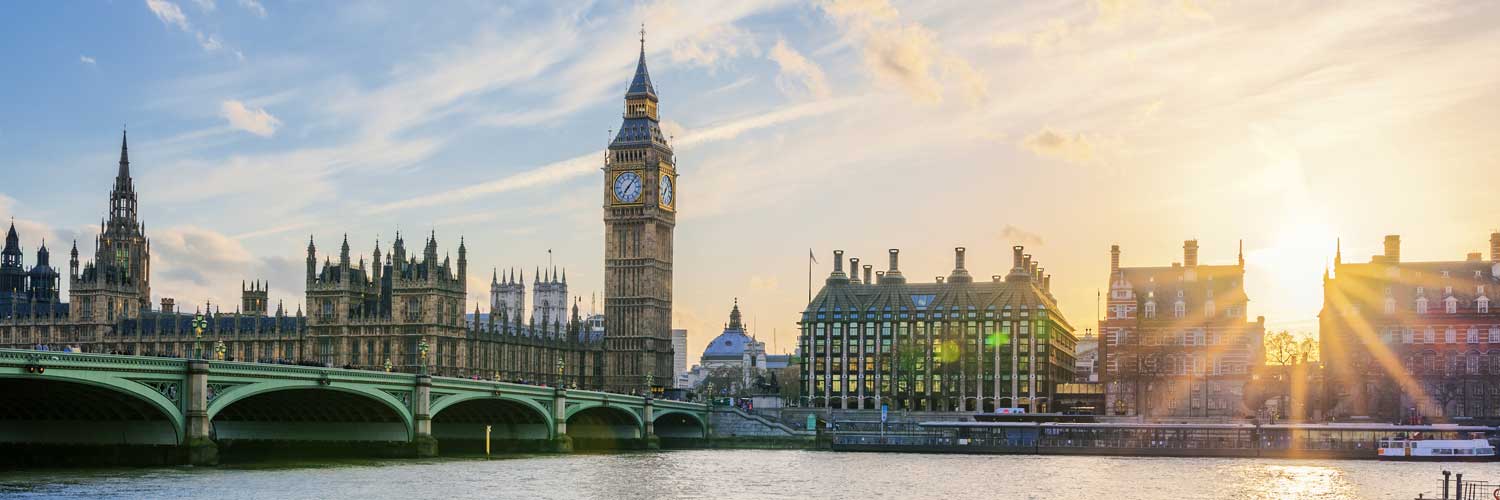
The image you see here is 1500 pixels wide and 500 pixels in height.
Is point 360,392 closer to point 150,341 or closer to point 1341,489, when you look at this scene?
point 1341,489

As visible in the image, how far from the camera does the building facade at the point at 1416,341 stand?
144000mm

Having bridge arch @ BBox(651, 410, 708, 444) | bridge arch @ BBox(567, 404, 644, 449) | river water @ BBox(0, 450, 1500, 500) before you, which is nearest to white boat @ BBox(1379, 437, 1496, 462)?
river water @ BBox(0, 450, 1500, 500)

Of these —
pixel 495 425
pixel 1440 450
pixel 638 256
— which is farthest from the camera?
pixel 638 256

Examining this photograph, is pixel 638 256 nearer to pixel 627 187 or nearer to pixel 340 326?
pixel 627 187

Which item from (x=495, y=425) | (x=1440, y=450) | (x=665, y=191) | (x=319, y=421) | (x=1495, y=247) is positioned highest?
(x=665, y=191)

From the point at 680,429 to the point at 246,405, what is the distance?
6522 centimetres

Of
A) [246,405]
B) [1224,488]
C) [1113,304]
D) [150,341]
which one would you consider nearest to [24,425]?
[246,405]

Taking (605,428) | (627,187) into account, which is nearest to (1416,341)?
(605,428)

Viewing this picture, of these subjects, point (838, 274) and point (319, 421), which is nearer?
point (319, 421)

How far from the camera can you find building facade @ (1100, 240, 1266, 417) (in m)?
153

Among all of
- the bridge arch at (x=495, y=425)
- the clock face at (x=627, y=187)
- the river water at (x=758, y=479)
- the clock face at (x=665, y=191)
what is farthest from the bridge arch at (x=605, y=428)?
the clock face at (x=665, y=191)

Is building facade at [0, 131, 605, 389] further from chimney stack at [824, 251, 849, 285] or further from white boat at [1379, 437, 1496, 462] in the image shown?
white boat at [1379, 437, 1496, 462]

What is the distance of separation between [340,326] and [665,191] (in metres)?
47.8

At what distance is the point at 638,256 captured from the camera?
636 ft
